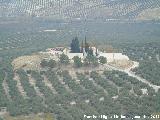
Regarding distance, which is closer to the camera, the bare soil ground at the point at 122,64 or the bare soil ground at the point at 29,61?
the bare soil ground at the point at 122,64

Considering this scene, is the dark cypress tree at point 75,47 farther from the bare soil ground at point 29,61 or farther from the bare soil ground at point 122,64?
the bare soil ground at point 122,64

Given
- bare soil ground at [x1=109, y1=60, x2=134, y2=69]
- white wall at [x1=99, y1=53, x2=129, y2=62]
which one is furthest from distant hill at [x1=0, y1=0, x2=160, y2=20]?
bare soil ground at [x1=109, y1=60, x2=134, y2=69]

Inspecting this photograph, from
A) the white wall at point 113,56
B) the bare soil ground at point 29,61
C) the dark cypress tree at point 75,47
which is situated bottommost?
the bare soil ground at point 29,61

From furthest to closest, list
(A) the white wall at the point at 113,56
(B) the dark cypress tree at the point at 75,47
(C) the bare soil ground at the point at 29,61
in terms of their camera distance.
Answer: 1. (B) the dark cypress tree at the point at 75,47
2. (A) the white wall at the point at 113,56
3. (C) the bare soil ground at the point at 29,61

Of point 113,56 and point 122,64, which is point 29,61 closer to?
point 113,56

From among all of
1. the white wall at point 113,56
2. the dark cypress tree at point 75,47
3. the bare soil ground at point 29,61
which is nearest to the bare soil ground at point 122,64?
the white wall at point 113,56

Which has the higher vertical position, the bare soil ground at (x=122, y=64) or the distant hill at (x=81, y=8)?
the distant hill at (x=81, y=8)

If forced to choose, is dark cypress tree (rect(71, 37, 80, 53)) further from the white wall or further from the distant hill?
the distant hill

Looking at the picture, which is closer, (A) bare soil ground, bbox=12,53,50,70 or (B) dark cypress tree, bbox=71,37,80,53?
(A) bare soil ground, bbox=12,53,50,70
